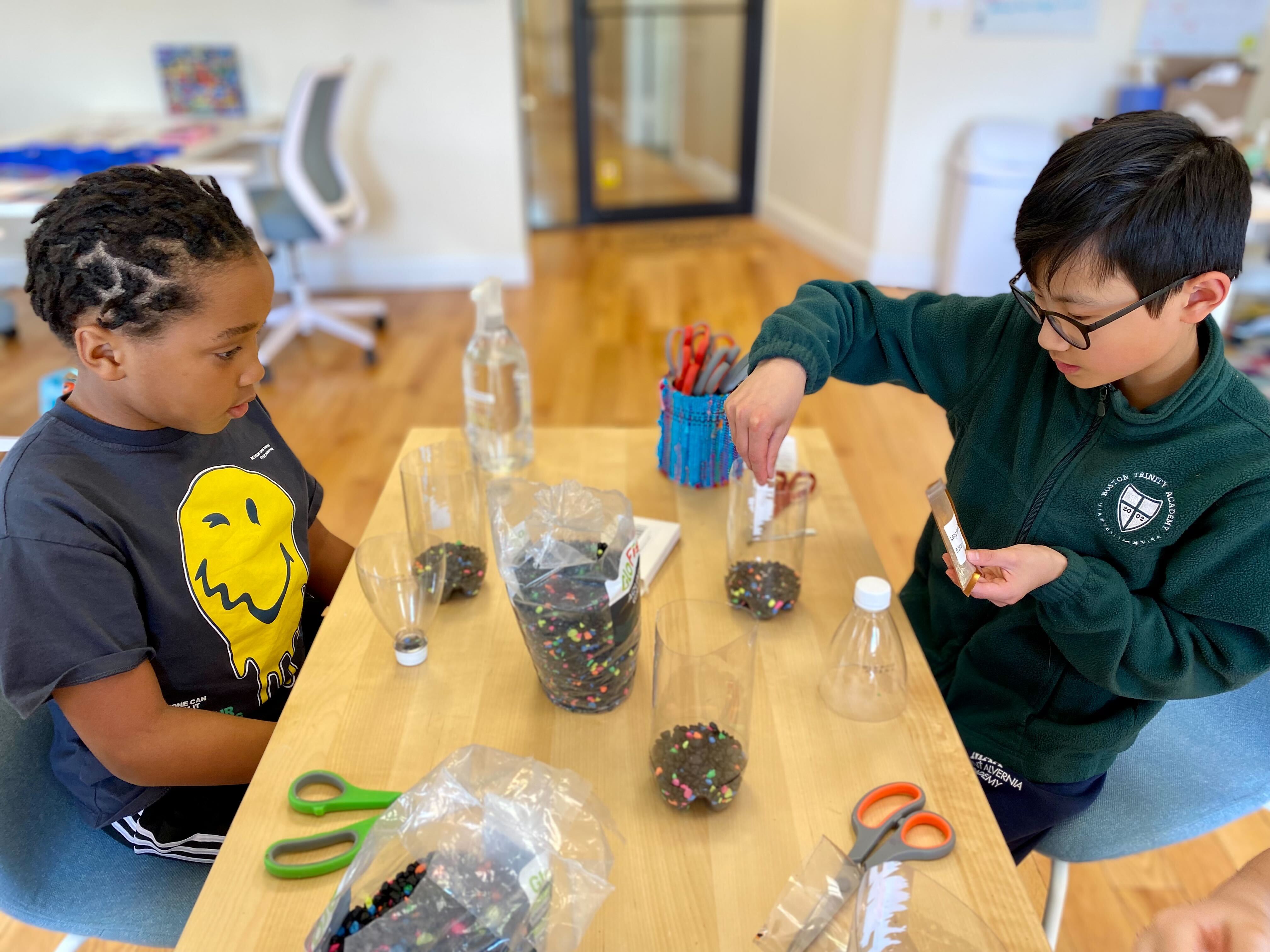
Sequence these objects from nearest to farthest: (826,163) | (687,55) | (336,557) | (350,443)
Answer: (336,557)
(350,443)
(826,163)
(687,55)

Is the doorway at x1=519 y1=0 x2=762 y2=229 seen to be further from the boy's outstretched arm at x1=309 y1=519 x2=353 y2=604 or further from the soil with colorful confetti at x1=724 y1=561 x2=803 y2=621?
the soil with colorful confetti at x1=724 y1=561 x2=803 y2=621

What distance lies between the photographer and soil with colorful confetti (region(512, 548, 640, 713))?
0.83 m

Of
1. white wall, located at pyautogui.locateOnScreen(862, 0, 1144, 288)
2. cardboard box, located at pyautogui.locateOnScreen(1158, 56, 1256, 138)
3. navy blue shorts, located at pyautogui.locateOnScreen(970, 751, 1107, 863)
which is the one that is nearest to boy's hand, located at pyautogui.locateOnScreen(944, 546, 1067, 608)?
navy blue shorts, located at pyautogui.locateOnScreen(970, 751, 1107, 863)

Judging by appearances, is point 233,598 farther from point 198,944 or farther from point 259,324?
point 198,944

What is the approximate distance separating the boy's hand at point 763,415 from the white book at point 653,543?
5.9 inches

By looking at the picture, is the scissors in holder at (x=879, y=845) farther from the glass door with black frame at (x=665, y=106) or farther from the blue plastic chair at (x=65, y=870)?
the glass door with black frame at (x=665, y=106)

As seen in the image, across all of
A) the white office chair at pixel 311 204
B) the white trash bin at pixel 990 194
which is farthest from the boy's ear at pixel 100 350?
the white trash bin at pixel 990 194

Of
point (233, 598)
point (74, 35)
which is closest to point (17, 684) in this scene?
point (233, 598)

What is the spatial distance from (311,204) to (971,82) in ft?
9.06

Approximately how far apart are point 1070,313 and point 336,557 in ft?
3.12

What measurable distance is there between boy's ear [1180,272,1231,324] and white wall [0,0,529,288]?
11.9 feet

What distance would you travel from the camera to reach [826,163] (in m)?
4.69

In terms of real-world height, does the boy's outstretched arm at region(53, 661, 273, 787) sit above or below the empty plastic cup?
below

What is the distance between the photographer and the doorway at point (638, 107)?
16.1ft
